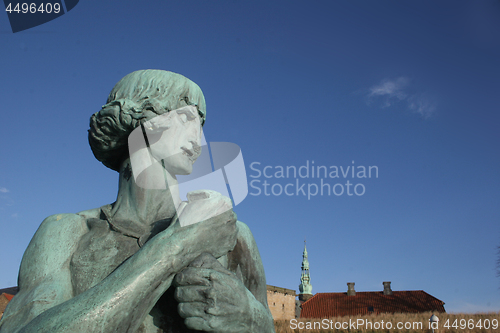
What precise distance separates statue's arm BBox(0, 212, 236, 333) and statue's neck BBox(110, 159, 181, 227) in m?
0.29

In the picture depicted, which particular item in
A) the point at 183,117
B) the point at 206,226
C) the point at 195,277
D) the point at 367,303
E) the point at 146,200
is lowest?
the point at 367,303

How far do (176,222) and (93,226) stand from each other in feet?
2.13

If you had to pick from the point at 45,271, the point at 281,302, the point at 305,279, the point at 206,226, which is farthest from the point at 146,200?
the point at 305,279

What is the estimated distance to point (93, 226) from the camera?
2434 millimetres

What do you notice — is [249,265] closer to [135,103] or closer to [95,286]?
[95,286]

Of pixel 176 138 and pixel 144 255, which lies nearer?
pixel 144 255

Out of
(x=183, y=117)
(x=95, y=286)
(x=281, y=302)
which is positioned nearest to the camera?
(x=95, y=286)

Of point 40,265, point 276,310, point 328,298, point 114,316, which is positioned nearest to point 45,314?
point 114,316

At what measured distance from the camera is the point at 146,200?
8.21 feet

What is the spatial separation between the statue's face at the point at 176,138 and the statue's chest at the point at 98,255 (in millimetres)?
548

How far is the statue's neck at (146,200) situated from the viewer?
2.49m

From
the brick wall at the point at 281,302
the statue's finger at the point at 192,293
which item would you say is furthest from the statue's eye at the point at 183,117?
the brick wall at the point at 281,302

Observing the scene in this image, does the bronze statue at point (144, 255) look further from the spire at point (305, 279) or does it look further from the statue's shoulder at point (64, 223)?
the spire at point (305, 279)

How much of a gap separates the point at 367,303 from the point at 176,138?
4370 centimetres
